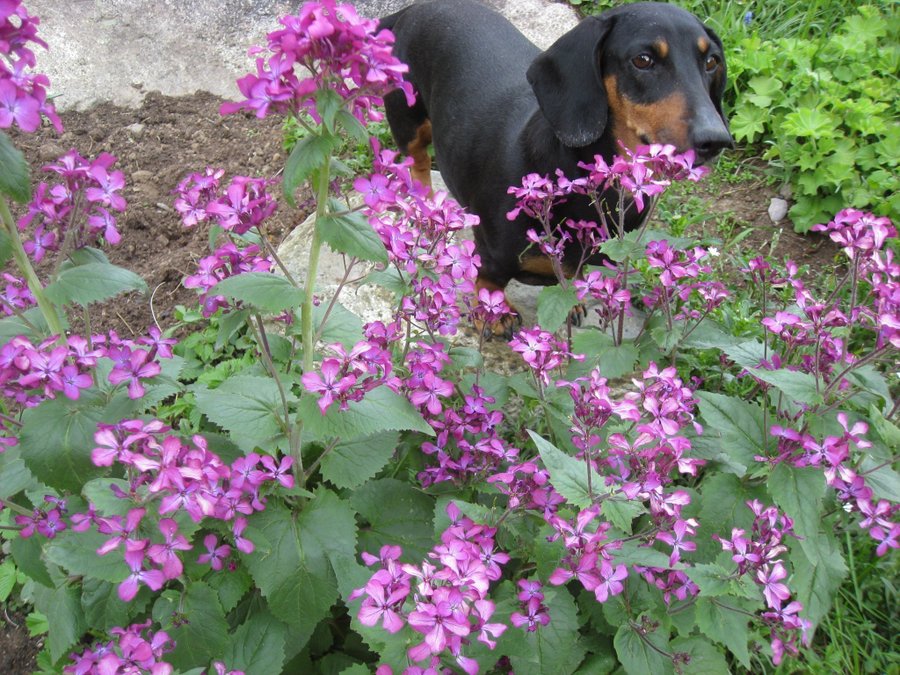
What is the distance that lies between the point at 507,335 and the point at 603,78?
114cm

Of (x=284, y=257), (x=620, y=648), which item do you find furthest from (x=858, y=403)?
(x=284, y=257)

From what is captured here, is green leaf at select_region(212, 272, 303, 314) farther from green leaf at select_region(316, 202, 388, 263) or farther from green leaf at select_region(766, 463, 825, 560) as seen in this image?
green leaf at select_region(766, 463, 825, 560)

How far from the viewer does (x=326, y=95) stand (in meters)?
1.22

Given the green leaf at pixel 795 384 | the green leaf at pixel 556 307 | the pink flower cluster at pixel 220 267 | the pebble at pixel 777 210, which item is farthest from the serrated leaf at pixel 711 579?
the pebble at pixel 777 210

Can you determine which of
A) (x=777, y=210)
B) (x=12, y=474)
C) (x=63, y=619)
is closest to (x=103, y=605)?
(x=63, y=619)

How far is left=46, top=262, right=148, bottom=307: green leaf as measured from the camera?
1.41m

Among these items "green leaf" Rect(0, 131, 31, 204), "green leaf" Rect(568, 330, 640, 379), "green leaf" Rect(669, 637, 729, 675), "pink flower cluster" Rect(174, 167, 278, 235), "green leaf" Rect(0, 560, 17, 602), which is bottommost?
"green leaf" Rect(669, 637, 729, 675)

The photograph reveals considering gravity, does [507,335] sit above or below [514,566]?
below

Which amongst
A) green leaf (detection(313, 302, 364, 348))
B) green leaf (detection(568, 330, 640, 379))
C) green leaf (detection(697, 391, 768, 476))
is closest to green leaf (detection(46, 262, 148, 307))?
green leaf (detection(313, 302, 364, 348))

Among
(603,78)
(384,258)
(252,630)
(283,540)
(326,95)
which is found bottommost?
(252,630)

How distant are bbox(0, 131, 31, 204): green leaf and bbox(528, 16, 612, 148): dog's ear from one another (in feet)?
6.16

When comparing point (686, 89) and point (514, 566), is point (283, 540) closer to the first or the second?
point (514, 566)

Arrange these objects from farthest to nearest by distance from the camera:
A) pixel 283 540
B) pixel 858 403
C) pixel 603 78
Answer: pixel 603 78, pixel 858 403, pixel 283 540

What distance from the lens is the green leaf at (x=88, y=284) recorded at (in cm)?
141
